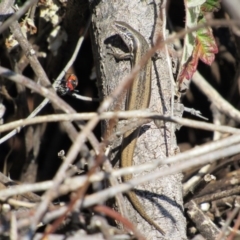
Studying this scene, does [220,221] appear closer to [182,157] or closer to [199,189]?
[199,189]

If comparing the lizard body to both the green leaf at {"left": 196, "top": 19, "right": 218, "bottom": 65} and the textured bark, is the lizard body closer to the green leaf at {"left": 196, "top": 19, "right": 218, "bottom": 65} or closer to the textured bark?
the textured bark

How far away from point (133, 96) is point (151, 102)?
21 centimetres

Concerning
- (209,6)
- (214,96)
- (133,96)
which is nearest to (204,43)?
(209,6)

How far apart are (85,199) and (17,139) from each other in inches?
71.4

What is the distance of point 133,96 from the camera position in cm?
235

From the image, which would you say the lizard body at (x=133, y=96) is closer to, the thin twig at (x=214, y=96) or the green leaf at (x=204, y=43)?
the green leaf at (x=204, y=43)

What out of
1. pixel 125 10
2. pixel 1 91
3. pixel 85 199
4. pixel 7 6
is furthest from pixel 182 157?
pixel 1 91

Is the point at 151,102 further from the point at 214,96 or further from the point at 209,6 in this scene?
the point at 214,96

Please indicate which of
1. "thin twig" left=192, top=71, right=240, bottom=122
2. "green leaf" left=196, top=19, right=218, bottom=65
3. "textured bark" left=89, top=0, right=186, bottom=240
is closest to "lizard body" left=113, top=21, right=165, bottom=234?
"textured bark" left=89, top=0, right=186, bottom=240

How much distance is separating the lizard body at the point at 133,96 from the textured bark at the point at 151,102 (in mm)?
26

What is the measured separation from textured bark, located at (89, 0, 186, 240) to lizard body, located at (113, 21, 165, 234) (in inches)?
1.0

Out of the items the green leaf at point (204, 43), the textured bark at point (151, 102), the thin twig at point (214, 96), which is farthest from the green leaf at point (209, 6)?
the thin twig at point (214, 96)

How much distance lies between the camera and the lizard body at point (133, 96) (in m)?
1.89

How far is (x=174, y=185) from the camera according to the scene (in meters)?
1.97
